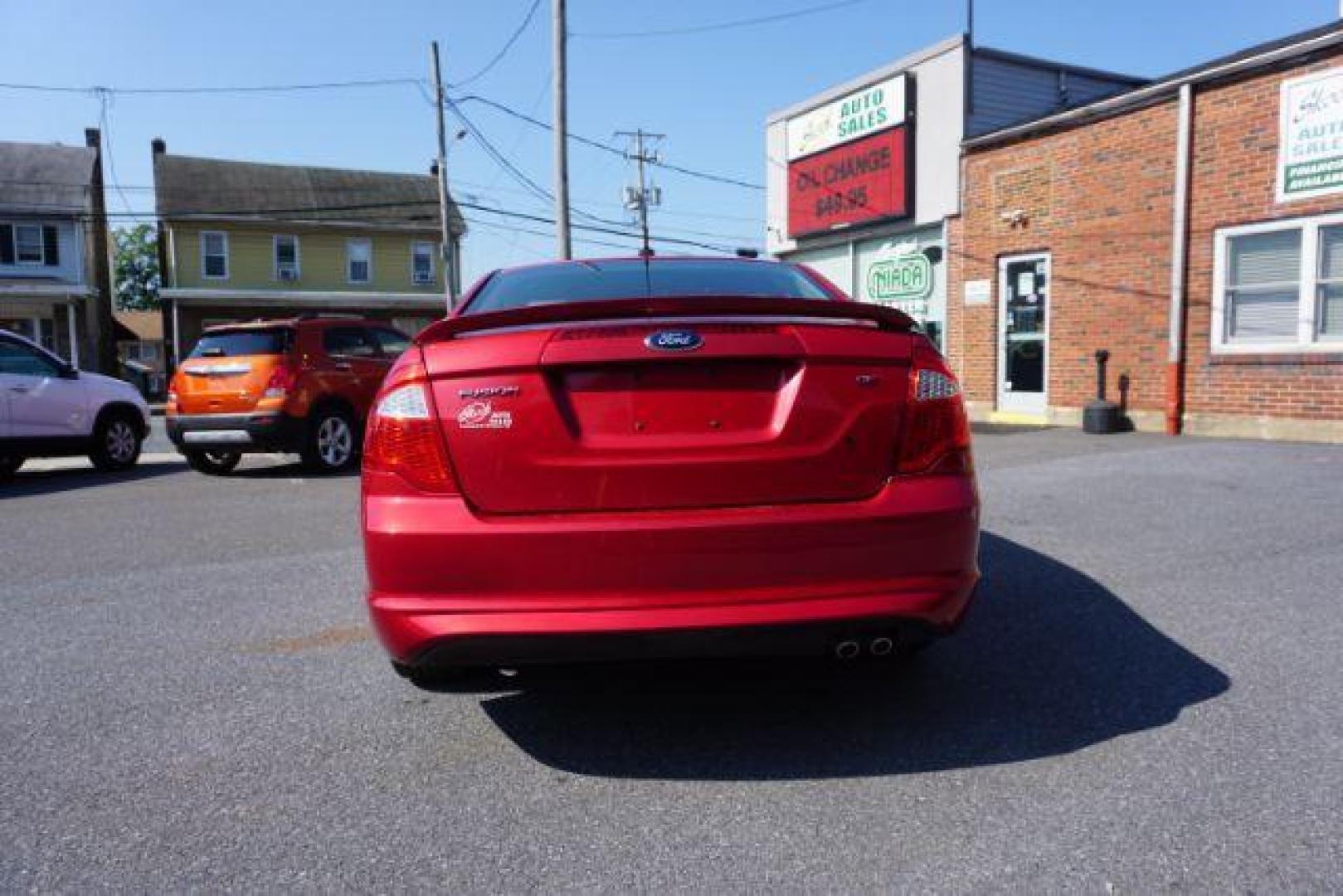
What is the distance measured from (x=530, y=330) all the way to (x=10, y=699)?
2.40 metres

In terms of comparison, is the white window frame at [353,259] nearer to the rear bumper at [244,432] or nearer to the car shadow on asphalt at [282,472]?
the car shadow on asphalt at [282,472]

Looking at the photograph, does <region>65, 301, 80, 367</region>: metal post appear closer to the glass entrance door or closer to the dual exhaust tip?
the glass entrance door

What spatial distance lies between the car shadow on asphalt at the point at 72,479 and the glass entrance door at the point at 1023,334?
11269 mm

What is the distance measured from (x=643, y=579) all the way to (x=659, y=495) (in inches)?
8.9

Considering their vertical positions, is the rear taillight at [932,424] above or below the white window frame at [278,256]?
below

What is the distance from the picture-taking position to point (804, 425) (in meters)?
2.68

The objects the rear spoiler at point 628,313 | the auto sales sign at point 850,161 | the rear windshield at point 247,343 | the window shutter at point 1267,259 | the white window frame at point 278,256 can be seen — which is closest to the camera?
the rear spoiler at point 628,313

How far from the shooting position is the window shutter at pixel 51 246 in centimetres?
3127

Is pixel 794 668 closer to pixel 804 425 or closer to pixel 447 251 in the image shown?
pixel 804 425

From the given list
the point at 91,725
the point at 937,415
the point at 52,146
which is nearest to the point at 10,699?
the point at 91,725

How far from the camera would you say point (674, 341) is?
2686 millimetres

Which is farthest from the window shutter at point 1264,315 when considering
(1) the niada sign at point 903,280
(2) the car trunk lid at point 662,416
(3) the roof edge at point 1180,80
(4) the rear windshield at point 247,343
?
(4) the rear windshield at point 247,343

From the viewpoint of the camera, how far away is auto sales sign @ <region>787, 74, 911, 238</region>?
16906 millimetres

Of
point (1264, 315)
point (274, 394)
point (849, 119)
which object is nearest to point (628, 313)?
point (274, 394)
